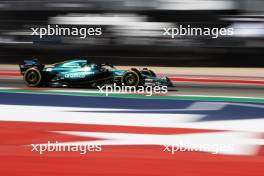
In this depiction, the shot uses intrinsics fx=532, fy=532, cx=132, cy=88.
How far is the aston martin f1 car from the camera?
775 cm

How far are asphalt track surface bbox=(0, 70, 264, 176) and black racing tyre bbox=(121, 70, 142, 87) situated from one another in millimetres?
257

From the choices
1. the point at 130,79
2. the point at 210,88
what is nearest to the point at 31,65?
the point at 130,79

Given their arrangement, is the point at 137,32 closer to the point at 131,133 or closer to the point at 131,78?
the point at 131,78

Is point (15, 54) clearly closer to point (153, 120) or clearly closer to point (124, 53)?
point (124, 53)

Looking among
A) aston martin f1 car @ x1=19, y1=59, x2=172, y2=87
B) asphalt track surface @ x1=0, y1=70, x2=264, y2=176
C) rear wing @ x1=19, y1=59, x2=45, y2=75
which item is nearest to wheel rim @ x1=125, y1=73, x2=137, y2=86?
aston martin f1 car @ x1=19, y1=59, x2=172, y2=87

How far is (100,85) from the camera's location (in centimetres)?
797

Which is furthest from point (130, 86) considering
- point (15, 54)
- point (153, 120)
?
point (15, 54)

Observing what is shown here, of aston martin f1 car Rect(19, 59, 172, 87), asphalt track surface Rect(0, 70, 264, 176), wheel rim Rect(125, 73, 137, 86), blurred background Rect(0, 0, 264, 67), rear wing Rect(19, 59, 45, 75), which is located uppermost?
blurred background Rect(0, 0, 264, 67)

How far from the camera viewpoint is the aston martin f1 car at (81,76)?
7.75 metres

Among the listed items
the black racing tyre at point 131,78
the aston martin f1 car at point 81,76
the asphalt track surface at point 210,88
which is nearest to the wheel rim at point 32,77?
the aston martin f1 car at point 81,76

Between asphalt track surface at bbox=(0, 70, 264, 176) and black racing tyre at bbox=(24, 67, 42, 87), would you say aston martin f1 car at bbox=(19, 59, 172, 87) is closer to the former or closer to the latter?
black racing tyre at bbox=(24, 67, 42, 87)

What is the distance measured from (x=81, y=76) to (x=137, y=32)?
12.2 ft

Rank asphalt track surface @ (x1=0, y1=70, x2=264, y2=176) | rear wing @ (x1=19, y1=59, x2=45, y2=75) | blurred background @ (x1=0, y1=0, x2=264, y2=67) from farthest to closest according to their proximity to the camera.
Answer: blurred background @ (x1=0, y1=0, x2=264, y2=67)
rear wing @ (x1=19, y1=59, x2=45, y2=75)
asphalt track surface @ (x1=0, y1=70, x2=264, y2=176)

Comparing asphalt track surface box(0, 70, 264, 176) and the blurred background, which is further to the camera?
the blurred background
